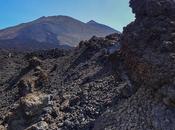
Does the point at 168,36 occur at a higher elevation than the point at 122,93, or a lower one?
higher

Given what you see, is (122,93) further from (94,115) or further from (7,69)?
(7,69)

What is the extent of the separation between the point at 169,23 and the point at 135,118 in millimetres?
2119

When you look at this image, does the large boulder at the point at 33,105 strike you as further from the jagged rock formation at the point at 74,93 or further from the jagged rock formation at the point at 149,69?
the jagged rock formation at the point at 149,69

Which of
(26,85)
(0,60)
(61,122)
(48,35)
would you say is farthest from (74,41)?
(61,122)

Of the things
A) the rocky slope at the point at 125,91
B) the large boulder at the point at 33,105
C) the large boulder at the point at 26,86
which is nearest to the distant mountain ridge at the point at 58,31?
the large boulder at the point at 26,86

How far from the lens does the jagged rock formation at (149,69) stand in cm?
878

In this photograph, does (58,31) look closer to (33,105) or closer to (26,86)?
(26,86)

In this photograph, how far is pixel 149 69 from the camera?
9.33 metres

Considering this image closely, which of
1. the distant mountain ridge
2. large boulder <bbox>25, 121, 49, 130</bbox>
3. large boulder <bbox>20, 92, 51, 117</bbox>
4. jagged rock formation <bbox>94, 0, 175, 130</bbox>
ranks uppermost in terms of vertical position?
the distant mountain ridge

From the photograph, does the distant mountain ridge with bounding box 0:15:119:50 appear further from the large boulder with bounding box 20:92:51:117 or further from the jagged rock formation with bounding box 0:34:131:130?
the large boulder with bounding box 20:92:51:117

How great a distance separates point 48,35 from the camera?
97.2 meters

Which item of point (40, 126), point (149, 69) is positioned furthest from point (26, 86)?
point (149, 69)

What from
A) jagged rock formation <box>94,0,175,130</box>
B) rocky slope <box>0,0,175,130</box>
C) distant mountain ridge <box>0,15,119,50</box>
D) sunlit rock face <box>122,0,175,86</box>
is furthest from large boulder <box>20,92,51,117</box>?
distant mountain ridge <box>0,15,119,50</box>

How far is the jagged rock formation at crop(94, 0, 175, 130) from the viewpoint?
8781 mm
